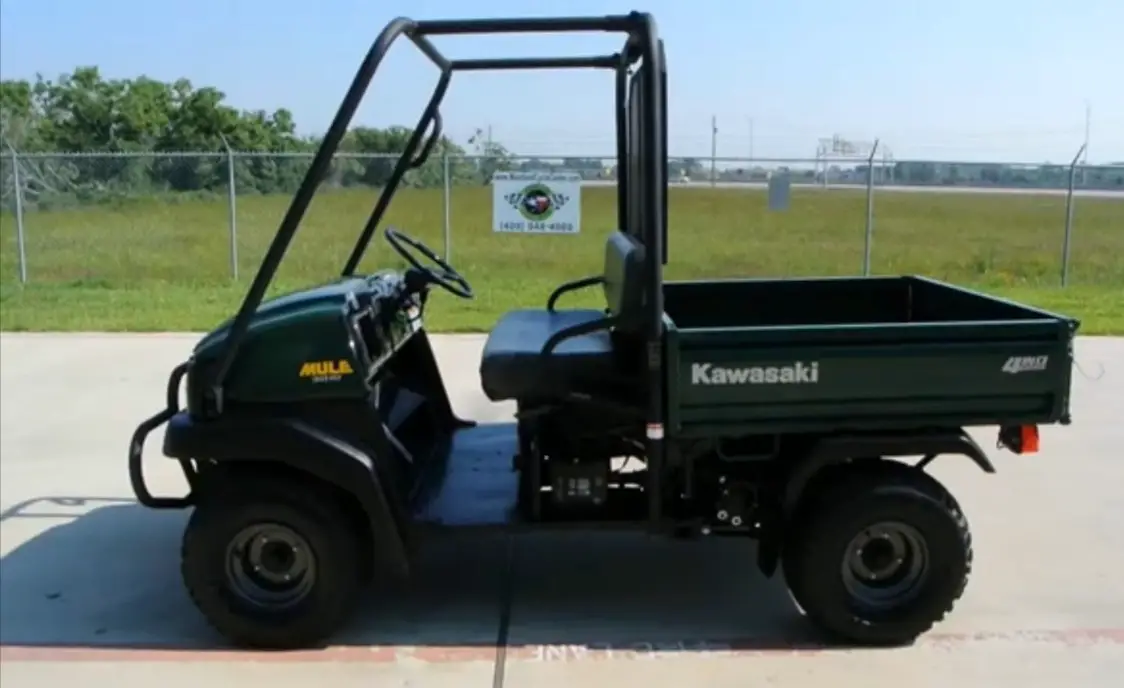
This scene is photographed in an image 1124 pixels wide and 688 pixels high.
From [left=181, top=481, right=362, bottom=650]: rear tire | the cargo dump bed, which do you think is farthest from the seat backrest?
[left=181, top=481, right=362, bottom=650]: rear tire

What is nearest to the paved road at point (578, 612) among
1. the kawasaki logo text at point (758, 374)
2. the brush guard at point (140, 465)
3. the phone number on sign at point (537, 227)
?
the brush guard at point (140, 465)

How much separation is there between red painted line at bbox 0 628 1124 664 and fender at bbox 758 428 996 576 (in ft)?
1.52

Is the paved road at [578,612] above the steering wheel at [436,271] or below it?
below

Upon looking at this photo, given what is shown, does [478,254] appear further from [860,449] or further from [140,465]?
[860,449]

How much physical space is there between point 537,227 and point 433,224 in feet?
25.1

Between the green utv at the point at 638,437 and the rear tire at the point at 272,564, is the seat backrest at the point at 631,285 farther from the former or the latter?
the rear tire at the point at 272,564

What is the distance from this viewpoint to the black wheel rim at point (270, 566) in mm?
3822

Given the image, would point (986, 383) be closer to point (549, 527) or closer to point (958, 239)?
point (549, 527)

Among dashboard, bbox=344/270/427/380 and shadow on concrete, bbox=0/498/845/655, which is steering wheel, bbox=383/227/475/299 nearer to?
dashboard, bbox=344/270/427/380

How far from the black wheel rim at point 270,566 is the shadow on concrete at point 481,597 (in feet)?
0.76

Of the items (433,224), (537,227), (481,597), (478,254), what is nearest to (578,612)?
(481,597)

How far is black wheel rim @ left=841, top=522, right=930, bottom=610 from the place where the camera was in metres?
3.84

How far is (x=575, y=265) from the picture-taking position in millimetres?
16219

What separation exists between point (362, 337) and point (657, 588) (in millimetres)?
1480
